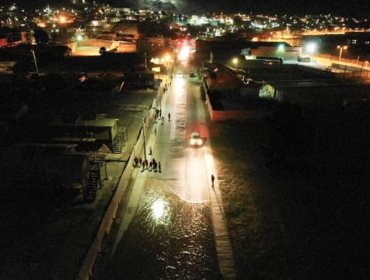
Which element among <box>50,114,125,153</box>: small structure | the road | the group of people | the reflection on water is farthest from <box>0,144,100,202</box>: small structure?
<box>50,114,125,153</box>: small structure

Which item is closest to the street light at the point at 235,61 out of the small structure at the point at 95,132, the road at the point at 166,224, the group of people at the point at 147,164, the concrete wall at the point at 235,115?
the concrete wall at the point at 235,115

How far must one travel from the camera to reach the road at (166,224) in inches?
550

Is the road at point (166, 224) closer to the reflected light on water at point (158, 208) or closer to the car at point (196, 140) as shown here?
the reflected light on water at point (158, 208)

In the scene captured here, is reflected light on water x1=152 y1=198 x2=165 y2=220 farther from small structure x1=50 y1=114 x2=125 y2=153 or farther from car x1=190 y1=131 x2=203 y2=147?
car x1=190 y1=131 x2=203 y2=147

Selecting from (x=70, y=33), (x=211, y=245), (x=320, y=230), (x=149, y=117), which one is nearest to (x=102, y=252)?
(x=211, y=245)

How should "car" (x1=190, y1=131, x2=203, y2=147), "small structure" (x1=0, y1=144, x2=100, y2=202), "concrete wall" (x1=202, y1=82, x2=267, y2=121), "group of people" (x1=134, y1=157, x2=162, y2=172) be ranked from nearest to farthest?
"small structure" (x1=0, y1=144, x2=100, y2=202), "group of people" (x1=134, y1=157, x2=162, y2=172), "car" (x1=190, y1=131, x2=203, y2=147), "concrete wall" (x1=202, y1=82, x2=267, y2=121)

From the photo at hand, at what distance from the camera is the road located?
1396 cm

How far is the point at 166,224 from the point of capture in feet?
55.5

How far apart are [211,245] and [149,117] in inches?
645

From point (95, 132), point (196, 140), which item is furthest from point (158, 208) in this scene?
point (196, 140)

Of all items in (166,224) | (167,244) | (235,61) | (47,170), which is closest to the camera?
(167,244)

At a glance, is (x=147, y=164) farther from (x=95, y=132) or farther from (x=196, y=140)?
(x=196, y=140)

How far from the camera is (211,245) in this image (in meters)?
15.4

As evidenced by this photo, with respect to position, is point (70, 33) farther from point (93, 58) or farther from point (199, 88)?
point (199, 88)
